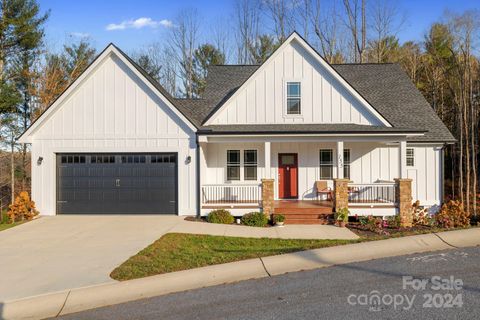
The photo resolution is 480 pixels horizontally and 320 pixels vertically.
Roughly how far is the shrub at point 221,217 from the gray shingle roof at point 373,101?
9.72 ft

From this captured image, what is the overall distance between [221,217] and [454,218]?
7.86 m

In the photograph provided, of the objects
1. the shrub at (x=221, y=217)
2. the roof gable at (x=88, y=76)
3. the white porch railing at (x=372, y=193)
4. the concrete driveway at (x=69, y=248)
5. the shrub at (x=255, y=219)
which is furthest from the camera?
the roof gable at (x=88, y=76)

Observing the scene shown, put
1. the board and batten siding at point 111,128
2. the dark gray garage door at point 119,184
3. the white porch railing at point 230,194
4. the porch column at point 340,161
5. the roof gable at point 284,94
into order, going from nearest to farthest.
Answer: the porch column at point 340,161
the white porch railing at point 230,194
the board and batten siding at point 111,128
the dark gray garage door at point 119,184
the roof gable at point 284,94

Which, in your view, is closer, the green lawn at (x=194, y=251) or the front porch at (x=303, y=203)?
the green lawn at (x=194, y=251)

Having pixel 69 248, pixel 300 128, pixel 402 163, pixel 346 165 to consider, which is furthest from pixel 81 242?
pixel 402 163

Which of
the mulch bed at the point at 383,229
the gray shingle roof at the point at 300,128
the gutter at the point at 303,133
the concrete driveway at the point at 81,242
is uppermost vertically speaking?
the gray shingle roof at the point at 300,128

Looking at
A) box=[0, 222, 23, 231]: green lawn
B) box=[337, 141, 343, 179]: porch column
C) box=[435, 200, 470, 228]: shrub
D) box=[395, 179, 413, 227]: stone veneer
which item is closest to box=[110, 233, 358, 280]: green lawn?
box=[337, 141, 343, 179]: porch column

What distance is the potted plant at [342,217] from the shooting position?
12141mm

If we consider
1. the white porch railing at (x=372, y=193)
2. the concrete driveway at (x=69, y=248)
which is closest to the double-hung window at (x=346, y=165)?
the white porch railing at (x=372, y=193)

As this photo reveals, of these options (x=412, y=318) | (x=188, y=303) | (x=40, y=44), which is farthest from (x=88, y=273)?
(x=40, y=44)

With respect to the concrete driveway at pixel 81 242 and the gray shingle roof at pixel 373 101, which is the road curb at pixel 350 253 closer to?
the concrete driveway at pixel 81 242

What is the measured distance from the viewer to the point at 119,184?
14008 mm

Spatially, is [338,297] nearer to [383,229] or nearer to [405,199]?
[383,229]

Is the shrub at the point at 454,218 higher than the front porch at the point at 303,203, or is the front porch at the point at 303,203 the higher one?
the front porch at the point at 303,203
